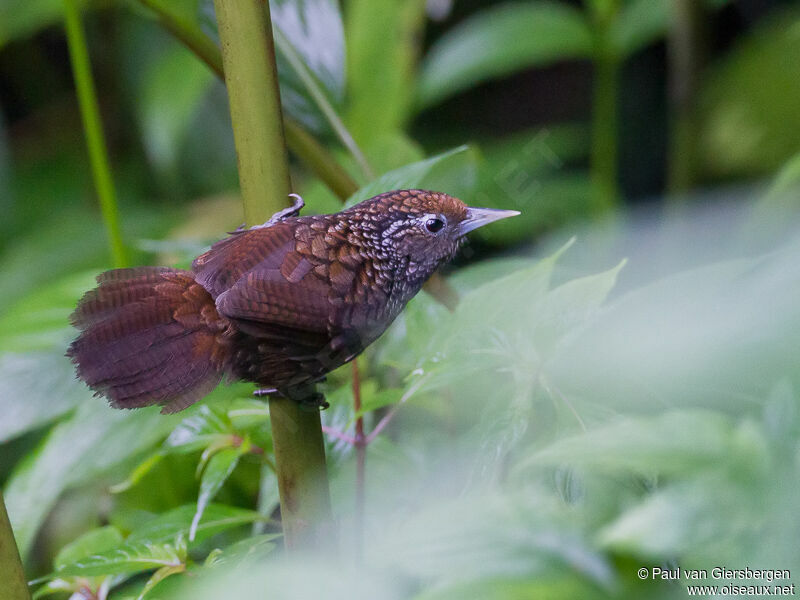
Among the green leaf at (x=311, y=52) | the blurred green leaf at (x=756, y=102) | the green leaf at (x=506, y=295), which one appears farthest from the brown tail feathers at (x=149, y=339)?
the blurred green leaf at (x=756, y=102)

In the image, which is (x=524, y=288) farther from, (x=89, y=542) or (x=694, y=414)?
(x=89, y=542)

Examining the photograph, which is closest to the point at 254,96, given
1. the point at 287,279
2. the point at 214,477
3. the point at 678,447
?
the point at 287,279

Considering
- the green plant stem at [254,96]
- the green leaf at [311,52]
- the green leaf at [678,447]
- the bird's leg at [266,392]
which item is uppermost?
the green leaf at [311,52]

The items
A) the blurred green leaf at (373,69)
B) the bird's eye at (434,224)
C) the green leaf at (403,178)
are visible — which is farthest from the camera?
the blurred green leaf at (373,69)

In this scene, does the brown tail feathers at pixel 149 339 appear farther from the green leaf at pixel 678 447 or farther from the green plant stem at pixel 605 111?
the green plant stem at pixel 605 111

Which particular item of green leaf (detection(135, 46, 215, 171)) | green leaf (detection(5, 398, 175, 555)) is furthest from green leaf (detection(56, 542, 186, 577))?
Answer: green leaf (detection(135, 46, 215, 171))

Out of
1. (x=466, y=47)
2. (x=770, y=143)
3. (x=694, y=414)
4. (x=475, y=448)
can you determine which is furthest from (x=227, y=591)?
(x=770, y=143)
